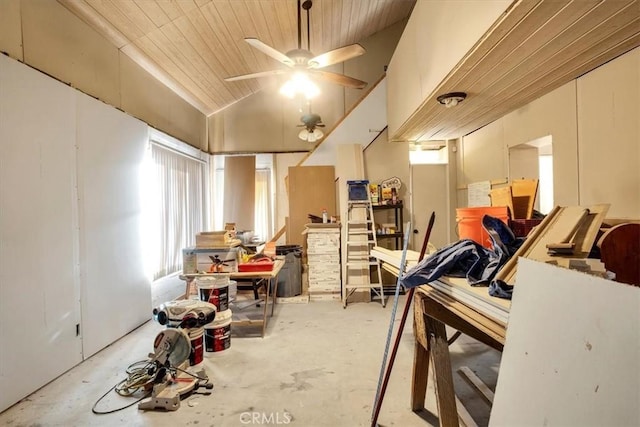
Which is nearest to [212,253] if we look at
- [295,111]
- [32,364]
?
[32,364]

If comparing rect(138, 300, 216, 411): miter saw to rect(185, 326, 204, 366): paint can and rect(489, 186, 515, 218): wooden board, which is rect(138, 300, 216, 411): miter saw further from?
rect(489, 186, 515, 218): wooden board

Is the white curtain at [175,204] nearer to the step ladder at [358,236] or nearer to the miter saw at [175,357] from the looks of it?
the miter saw at [175,357]

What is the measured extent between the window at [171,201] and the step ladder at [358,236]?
2.73 meters

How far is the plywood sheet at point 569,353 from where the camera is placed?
0.77 meters

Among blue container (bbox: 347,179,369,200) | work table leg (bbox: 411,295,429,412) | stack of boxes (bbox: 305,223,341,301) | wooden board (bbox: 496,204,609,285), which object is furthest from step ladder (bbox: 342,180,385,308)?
wooden board (bbox: 496,204,609,285)

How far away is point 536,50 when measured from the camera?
2164 millimetres

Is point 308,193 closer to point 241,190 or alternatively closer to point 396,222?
point 396,222

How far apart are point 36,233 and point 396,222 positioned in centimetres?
433

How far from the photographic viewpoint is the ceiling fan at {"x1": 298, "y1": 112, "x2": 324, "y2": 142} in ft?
18.2

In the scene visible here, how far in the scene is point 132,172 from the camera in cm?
365

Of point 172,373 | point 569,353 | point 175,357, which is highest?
point 569,353

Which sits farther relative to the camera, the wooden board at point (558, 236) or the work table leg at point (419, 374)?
the work table leg at point (419, 374)

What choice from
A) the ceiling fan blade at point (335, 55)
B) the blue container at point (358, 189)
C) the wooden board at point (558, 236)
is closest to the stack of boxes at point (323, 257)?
the blue container at point (358, 189)

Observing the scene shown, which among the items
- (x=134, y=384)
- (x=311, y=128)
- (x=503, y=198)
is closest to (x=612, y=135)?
A: (x=503, y=198)
